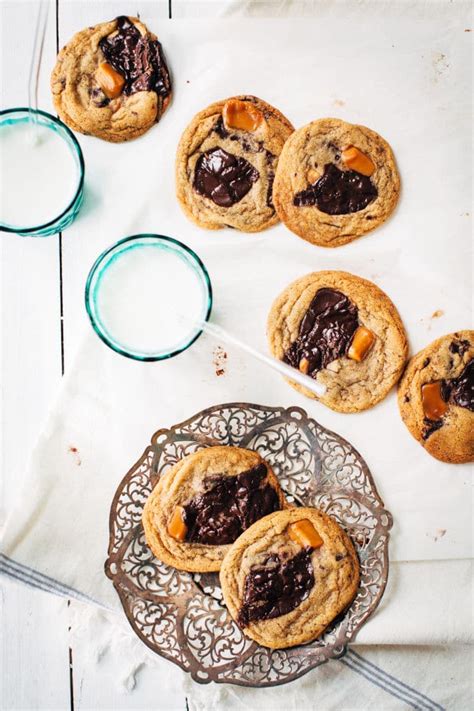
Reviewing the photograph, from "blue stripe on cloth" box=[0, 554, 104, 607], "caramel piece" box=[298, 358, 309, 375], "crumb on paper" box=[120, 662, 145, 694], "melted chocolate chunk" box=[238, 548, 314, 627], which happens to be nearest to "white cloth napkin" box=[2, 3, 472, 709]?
"blue stripe on cloth" box=[0, 554, 104, 607]

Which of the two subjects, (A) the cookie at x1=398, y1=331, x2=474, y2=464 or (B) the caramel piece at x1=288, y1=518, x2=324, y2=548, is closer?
(B) the caramel piece at x1=288, y1=518, x2=324, y2=548

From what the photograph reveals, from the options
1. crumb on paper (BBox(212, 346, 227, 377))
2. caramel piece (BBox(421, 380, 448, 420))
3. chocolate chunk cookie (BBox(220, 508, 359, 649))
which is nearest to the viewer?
chocolate chunk cookie (BBox(220, 508, 359, 649))

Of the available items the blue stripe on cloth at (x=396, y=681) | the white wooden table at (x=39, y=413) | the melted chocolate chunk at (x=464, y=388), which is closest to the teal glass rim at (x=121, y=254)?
the white wooden table at (x=39, y=413)

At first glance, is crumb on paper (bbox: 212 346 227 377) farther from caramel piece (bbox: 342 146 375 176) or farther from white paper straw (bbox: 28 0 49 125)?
white paper straw (bbox: 28 0 49 125)

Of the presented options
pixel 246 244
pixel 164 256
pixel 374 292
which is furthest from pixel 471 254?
pixel 164 256

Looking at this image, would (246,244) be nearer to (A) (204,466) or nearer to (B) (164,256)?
(B) (164,256)

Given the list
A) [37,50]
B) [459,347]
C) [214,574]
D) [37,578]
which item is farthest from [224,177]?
[37,578]

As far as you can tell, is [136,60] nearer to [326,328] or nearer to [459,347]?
[326,328]
